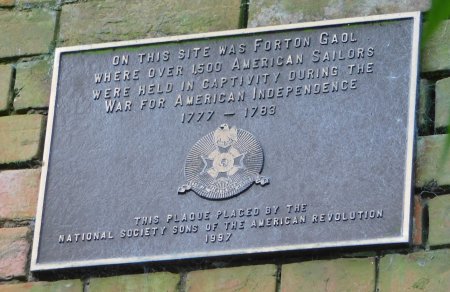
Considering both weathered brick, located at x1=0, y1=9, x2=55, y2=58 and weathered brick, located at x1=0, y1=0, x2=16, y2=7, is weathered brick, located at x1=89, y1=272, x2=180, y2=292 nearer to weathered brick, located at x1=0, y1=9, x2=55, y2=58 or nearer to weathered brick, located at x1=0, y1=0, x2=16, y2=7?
weathered brick, located at x1=0, y1=9, x2=55, y2=58

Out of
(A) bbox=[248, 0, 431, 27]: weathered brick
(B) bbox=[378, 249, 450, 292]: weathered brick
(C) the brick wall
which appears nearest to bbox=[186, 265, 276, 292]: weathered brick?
(C) the brick wall

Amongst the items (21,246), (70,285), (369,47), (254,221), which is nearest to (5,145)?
(21,246)

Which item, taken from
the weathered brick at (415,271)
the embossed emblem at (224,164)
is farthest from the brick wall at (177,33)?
the embossed emblem at (224,164)

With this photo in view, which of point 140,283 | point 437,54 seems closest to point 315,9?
point 437,54

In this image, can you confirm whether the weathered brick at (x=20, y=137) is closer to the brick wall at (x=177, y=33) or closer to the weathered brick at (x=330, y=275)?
the brick wall at (x=177, y=33)

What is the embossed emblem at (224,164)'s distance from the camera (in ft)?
10.7

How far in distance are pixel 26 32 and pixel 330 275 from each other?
1814mm

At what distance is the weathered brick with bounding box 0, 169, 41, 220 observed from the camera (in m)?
3.57

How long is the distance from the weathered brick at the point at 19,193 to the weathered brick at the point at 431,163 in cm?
146

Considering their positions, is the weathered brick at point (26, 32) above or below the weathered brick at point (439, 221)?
above

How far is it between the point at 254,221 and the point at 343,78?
2.08 feet

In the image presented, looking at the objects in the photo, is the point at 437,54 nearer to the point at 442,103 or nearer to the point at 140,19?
the point at 442,103

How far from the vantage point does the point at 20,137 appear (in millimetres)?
3736

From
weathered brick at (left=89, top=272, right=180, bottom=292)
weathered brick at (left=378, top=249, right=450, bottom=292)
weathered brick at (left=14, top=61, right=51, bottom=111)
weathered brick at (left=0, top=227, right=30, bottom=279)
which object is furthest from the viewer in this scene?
weathered brick at (left=14, top=61, right=51, bottom=111)
